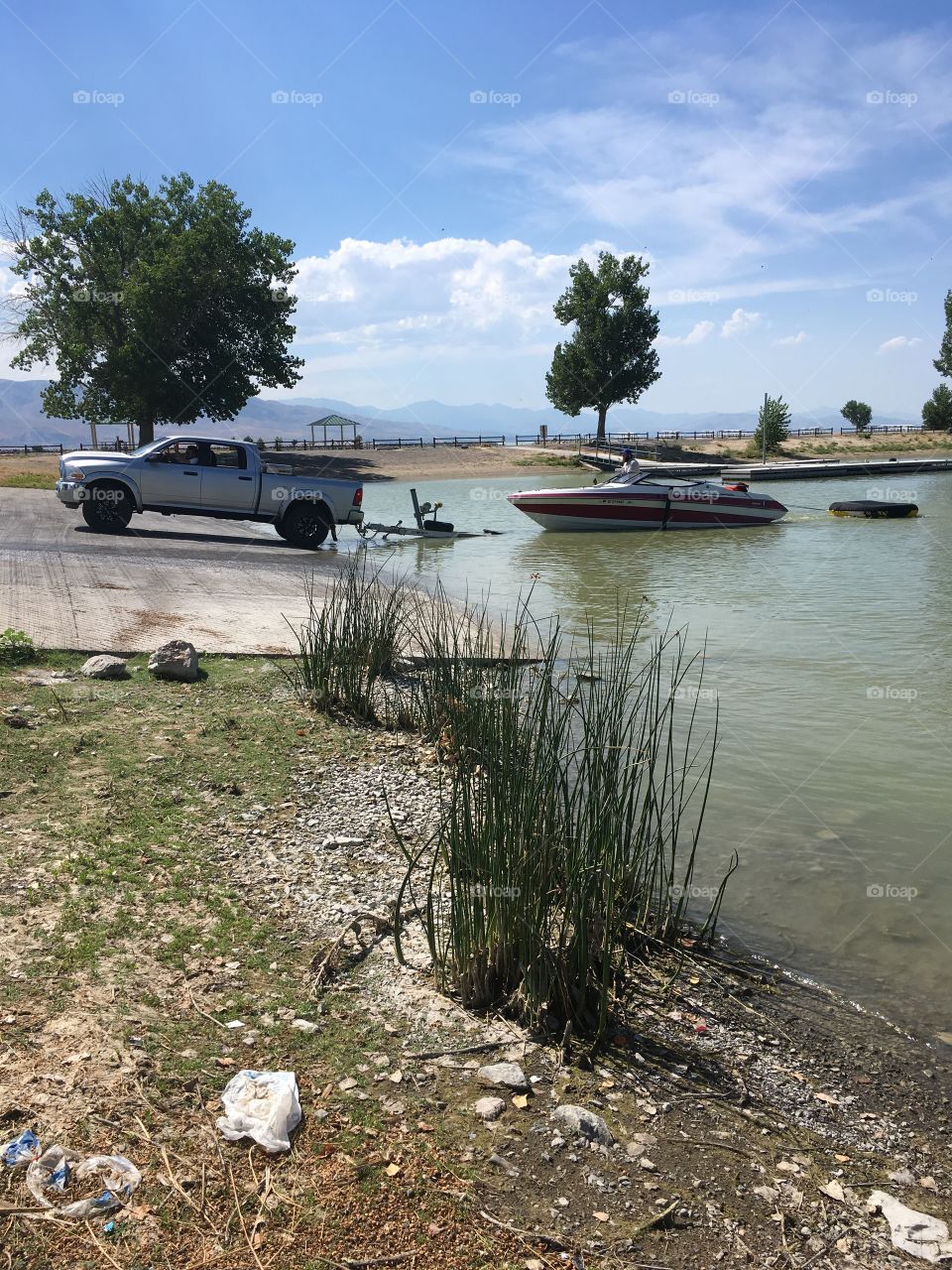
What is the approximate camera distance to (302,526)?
2141 cm

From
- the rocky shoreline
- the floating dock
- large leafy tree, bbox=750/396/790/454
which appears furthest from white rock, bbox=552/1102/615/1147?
large leafy tree, bbox=750/396/790/454

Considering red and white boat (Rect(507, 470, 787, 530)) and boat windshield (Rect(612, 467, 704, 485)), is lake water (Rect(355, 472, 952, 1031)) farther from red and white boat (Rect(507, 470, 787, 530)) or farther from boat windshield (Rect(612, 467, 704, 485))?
boat windshield (Rect(612, 467, 704, 485))

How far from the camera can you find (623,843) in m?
5.07

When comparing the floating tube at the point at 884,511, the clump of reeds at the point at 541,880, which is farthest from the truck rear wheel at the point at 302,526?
the floating tube at the point at 884,511

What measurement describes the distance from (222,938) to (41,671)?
502cm

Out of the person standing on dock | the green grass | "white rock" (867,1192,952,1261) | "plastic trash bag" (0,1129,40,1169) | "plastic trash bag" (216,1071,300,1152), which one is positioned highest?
the person standing on dock

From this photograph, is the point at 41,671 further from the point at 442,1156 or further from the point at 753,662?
the point at 753,662

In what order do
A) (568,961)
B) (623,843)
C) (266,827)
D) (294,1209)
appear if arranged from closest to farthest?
1. (294,1209)
2. (568,961)
3. (623,843)
4. (266,827)

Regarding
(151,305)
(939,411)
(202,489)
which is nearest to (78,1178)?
(202,489)

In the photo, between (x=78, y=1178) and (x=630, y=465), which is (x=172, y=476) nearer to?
(x=630, y=465)

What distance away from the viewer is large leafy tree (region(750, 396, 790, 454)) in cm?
7250

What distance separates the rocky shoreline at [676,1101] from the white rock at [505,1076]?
2cm

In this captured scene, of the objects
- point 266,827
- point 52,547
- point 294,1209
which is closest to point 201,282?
point 52,547

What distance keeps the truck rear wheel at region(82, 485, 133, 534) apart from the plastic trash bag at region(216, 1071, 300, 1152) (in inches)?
697
